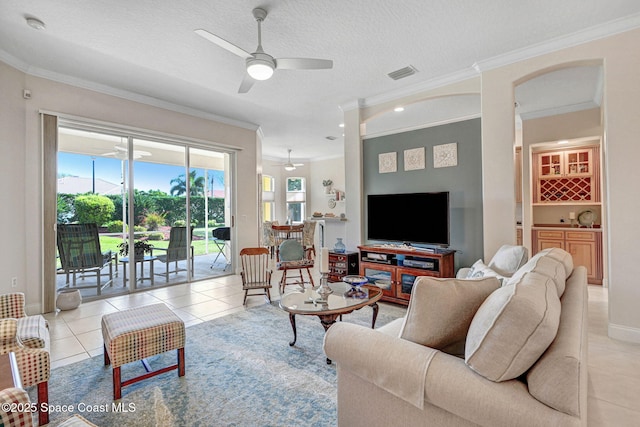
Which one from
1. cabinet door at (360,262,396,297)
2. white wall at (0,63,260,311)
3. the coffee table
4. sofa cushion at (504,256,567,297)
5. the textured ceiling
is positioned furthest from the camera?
cabinet door at (360,262,396,297)

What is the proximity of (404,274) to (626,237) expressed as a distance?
2173mm

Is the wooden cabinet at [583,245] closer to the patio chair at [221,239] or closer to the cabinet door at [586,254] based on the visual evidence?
the cabinet door at [586,254]

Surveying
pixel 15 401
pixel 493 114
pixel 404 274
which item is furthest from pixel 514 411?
pixel 493 114

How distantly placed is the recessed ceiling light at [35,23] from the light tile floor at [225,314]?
2977 mm

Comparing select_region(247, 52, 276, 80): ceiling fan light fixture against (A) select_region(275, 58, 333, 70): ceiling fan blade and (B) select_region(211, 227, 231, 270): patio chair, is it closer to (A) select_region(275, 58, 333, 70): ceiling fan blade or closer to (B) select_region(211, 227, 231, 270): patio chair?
(A) select_region(275, 58, 333, 70): ceiling fan blade

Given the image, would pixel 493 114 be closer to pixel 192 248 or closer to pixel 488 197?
pixel 488 197

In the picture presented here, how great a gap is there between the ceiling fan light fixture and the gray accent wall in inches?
98.5

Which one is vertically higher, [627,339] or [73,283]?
[73,283]

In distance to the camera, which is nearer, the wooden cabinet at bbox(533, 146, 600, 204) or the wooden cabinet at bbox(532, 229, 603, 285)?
the wooden cabinet at bbox(532, 229, 603, 285)

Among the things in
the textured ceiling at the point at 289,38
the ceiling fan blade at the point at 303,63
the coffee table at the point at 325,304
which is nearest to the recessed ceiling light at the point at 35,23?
the textured ceiling at the point at 289,38

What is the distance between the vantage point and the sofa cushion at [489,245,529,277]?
8.84ft

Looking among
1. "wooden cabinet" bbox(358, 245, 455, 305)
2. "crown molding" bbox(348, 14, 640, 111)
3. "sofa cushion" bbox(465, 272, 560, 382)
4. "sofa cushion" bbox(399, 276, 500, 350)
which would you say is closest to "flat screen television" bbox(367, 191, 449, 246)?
"wooden cabinet" bbox(358, 245, 455, 305)

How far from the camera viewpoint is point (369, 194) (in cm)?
482

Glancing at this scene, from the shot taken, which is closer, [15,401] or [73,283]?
[15,401]
